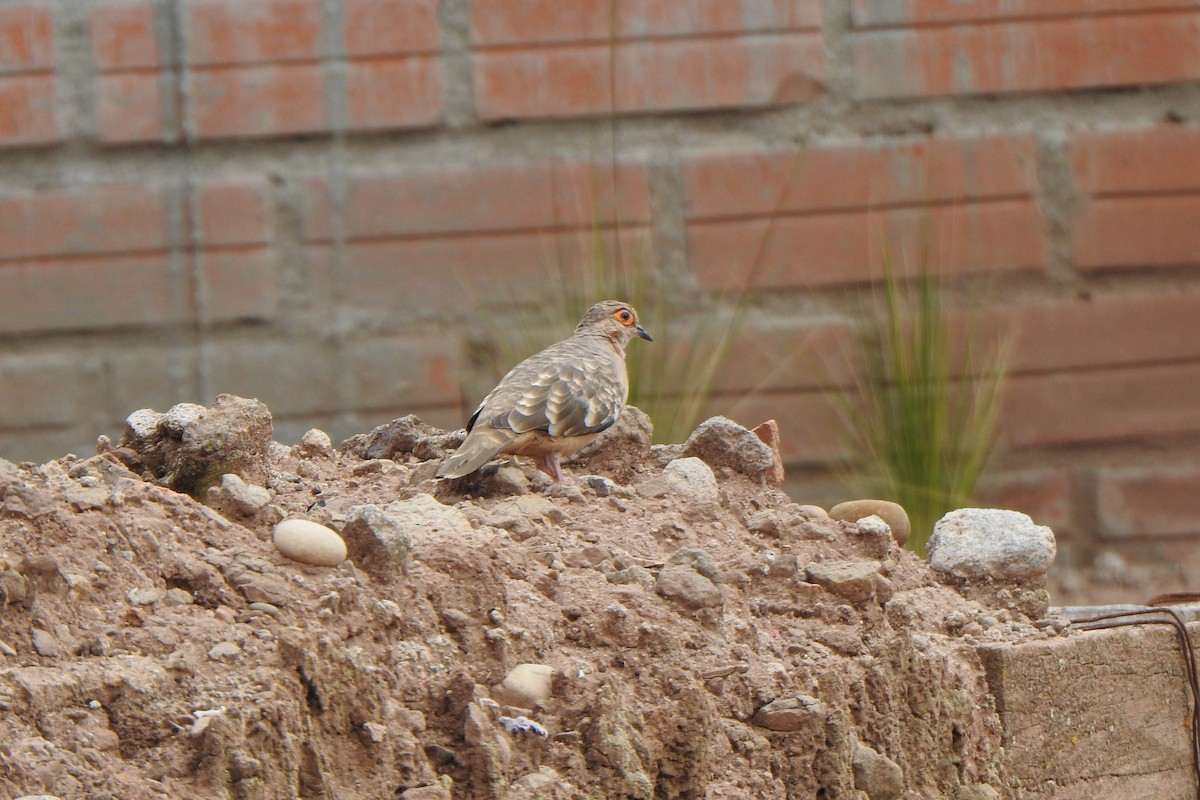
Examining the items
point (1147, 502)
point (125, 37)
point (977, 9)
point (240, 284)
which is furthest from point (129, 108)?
point (1147, 502)

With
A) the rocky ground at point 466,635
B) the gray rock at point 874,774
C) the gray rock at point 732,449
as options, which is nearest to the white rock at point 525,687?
the rocky ground at point 466,635

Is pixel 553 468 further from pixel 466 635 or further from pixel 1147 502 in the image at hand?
pixel 1147 502

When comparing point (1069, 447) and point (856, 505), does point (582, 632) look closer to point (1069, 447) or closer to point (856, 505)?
point (856, 505)

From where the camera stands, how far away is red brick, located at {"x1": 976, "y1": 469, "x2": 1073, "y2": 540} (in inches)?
149

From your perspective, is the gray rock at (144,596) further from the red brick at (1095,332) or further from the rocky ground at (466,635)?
the red brick at (1095,332)

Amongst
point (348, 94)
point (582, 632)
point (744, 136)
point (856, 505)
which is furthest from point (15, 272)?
point (582, 632)

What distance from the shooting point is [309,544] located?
1.69 metres

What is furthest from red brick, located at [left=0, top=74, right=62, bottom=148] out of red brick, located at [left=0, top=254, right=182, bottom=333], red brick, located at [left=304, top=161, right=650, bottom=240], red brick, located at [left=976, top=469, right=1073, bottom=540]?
red brick, located at [left=976, top=469, right=1073, bottom=540]

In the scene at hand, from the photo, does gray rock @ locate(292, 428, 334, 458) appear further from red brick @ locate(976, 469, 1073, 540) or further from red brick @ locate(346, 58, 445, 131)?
red brick @ locate(976, 469, 1073, 540)

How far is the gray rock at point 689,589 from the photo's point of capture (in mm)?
1913

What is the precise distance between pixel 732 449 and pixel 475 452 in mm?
440

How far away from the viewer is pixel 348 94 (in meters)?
3.87

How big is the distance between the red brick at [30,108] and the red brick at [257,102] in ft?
1.16

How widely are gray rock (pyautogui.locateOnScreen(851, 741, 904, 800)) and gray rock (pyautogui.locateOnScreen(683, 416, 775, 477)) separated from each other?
2.09ft
